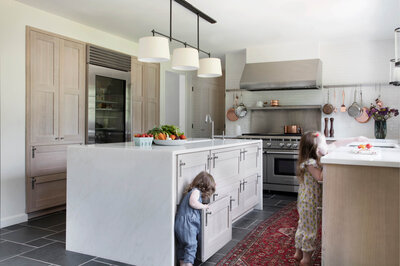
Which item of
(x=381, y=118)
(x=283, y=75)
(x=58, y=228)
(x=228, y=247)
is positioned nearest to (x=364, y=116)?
(x=381, y=118)

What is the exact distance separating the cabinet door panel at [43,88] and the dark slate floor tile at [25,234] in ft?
3.49

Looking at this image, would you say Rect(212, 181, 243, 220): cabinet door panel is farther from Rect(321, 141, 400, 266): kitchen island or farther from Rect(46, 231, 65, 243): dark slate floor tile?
Rect(46, 231, 65, 243): dark slate floor tile

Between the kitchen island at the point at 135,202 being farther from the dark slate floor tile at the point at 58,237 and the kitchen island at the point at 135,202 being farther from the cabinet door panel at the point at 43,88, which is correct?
the cabinet door panel at the point at 43,88

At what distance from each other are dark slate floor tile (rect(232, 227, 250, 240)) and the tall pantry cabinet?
2.40m

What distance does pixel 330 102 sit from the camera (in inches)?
239

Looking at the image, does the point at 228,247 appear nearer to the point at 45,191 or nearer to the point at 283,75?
the point at 45,191

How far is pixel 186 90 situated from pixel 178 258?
18.4 ft

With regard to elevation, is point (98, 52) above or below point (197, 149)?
above

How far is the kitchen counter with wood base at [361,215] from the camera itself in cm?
213

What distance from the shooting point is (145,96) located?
20.3 feet

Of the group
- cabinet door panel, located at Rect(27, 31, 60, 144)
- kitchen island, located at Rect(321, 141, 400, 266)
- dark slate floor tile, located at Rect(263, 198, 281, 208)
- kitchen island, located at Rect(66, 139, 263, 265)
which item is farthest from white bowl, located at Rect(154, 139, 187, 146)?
dark slate floor tile, located at Rect(263, 198, 281, 208)

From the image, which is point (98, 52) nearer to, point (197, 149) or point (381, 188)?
point (197, 149)

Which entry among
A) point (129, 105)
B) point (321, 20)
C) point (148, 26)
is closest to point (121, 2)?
point (148, 26)

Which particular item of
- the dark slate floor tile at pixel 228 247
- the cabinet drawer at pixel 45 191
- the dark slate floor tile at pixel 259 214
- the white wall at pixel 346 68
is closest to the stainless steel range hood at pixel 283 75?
the white wall at pixel 346 68
